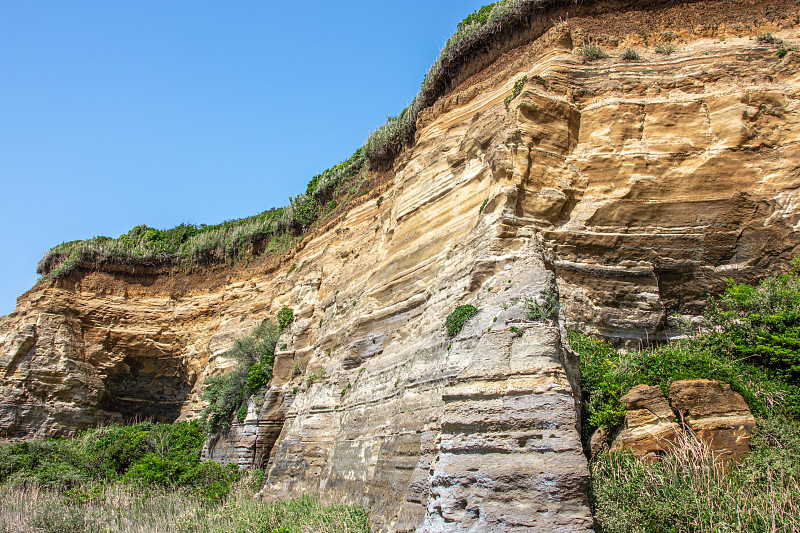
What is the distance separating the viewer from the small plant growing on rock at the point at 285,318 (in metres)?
20.6

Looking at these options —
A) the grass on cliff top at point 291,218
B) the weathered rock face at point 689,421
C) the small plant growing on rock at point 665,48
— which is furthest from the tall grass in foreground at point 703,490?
the grass on cliff top at point 291,218

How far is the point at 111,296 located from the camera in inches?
1136

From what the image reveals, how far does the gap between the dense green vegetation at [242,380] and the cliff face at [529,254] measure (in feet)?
6.00

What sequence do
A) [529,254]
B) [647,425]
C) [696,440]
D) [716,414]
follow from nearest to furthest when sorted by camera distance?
[696,440] < [716,414] < [647,425] < [529,254]

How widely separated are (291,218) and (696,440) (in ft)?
70.8

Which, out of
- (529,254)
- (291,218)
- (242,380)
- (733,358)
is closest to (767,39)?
(733,358)

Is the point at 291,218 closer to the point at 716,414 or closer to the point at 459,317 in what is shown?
the point at 459,317

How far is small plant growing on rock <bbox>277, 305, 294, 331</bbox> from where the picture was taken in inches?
812

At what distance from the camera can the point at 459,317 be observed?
9.34 m

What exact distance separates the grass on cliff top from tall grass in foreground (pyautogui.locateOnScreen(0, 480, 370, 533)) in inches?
488

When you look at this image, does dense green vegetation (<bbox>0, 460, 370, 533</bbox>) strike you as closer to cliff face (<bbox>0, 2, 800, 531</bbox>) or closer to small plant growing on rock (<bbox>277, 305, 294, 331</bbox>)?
cliff face (<bbox>0, 2, 800, 531</bbox>)

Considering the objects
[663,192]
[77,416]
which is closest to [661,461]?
[663,192]

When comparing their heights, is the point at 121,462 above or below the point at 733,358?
below

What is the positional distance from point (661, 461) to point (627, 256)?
15.2ft
